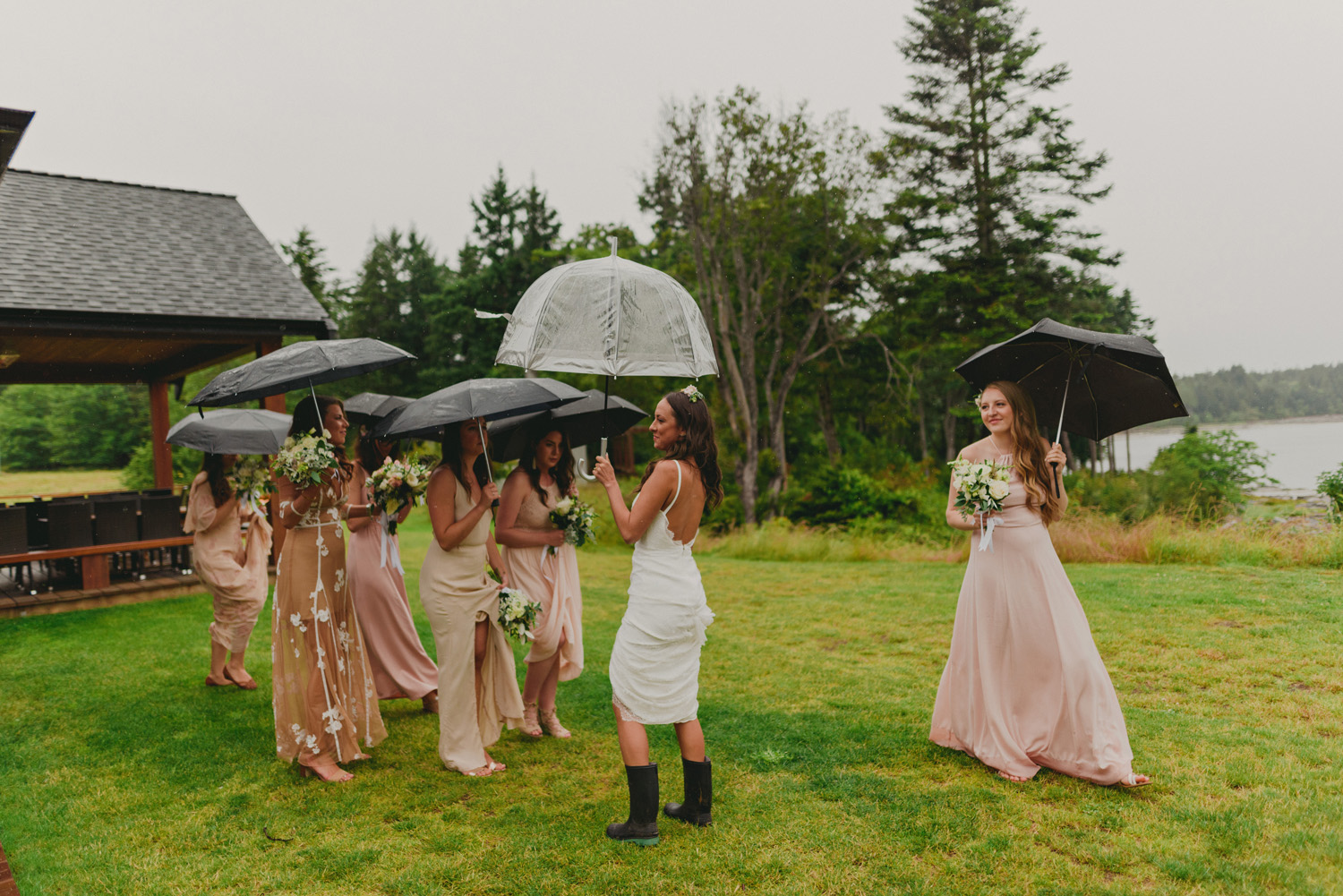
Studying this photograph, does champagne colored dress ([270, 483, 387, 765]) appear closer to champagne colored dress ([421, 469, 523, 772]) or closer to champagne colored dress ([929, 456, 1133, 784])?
champagne colored dress ([421, 469, 523, 772])

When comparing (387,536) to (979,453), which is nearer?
(979,453)

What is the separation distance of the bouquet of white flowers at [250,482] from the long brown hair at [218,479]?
0.18 feet

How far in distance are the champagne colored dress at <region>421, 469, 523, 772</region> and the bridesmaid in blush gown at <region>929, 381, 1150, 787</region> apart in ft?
9.37

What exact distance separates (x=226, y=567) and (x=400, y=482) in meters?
3.22

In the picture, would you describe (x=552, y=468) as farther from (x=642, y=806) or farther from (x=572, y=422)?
(x=642, y=806)

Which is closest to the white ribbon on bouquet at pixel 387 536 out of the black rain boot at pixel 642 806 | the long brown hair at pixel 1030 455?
the black rain boot at pixel 642 806

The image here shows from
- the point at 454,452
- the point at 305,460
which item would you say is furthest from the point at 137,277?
the point at 454,452

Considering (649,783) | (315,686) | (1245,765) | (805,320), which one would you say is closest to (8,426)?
(805,320)

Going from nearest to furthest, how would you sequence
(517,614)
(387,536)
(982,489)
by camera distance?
(982,489) < (517,614) < (387,536)

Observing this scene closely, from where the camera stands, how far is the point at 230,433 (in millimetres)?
6965

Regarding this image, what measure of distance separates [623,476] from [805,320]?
31.6 feet

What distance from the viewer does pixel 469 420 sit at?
Answer: 4672 millimetres

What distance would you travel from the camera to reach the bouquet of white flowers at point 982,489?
4.34 meters

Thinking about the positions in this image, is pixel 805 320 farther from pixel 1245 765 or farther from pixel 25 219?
pixel 1245 765
